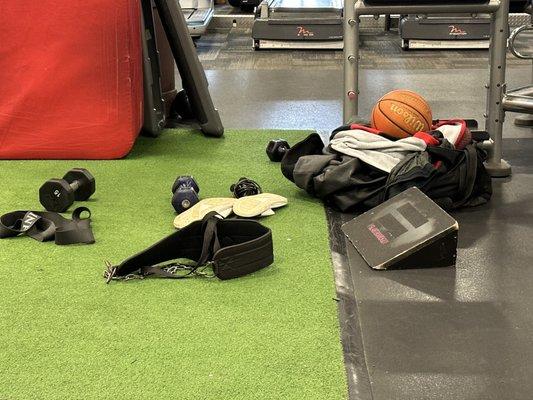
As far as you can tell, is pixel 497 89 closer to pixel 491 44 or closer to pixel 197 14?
pixel 491 44

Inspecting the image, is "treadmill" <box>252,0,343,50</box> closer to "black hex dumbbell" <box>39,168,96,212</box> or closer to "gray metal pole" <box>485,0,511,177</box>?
"gray metal pole" <box>485,0,511,177</box>

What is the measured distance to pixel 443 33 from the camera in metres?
7.34

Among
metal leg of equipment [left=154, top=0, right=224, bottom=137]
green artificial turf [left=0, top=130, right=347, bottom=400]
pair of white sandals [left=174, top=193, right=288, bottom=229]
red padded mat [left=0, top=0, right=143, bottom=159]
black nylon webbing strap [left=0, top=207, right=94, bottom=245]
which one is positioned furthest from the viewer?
metal leg of equipment [left=154, top=0, right=224, bottom=137]

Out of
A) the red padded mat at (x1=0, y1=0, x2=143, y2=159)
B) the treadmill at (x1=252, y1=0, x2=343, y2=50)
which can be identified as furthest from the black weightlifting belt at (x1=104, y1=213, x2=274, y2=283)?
the treadmill at (x1=252, y1=0, x2=343, y2=50)

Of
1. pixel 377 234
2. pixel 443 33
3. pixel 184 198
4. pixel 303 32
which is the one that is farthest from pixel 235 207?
pixel 443 33

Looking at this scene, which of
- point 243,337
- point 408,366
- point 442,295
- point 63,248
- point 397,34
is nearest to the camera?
point 408,366

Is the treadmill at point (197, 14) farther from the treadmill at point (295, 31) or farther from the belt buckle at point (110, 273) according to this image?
the belt buckle at point (110, 273)

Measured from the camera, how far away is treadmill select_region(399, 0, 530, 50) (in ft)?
24.0

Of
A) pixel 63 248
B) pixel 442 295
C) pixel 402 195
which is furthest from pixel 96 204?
pixel 442 295

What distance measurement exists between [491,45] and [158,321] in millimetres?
2122

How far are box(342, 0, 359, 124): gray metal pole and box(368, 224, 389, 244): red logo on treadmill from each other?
96 cm

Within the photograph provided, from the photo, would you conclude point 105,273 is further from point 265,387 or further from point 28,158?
point 28,158

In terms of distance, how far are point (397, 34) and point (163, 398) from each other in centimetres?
711

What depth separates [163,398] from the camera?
1.78m
